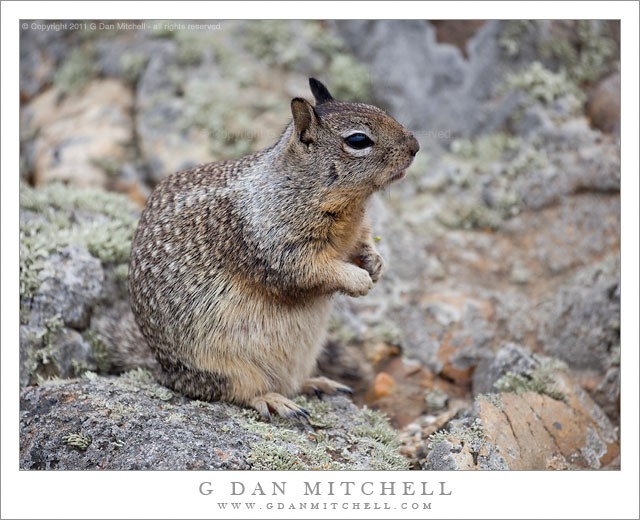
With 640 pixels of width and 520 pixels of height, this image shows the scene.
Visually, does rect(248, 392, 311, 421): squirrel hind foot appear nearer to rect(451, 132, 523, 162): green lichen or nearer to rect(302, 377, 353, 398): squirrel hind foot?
rect(302, 377, 353, 398): squirrel hind foot

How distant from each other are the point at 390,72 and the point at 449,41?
0.91 meters

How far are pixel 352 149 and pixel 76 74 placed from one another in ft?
21.7

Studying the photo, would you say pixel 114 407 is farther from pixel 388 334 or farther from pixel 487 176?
pixel 487 176

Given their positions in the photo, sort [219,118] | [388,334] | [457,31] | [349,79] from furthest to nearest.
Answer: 1. [349,79]
2. [457,31]
3. [219,118]
4. [388,334]

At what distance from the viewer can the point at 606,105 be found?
8570mm

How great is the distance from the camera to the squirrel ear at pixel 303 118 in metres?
5.02

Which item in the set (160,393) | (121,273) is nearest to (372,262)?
(160,393)

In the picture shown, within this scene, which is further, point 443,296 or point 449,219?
point 449,219

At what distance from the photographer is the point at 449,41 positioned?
922cm

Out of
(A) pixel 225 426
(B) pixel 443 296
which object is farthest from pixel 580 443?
(A) pixel 225 426

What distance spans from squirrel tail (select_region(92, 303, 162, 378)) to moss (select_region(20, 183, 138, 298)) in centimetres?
74

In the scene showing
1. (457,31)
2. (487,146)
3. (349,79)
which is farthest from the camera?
(349,79)

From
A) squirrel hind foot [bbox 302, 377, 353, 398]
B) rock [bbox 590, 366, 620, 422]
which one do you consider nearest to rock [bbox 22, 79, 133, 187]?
squirrel hind foot [bbox 302, 377, 353, 398]

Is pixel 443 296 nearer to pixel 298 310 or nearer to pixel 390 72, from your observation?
pixel 298 310
